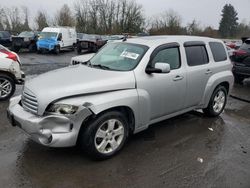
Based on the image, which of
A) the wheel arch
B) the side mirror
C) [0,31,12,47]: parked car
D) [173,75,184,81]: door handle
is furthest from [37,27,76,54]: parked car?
the wheel arch

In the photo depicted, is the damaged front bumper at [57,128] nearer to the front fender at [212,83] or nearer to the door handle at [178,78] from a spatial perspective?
the door handle at [178,78]

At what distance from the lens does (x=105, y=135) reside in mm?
4082

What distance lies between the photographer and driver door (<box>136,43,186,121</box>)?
179 inches

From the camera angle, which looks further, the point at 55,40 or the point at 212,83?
the point at 55,40

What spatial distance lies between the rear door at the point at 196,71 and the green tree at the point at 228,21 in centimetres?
7238

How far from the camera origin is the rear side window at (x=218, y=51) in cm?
592

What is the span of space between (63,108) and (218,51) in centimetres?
382

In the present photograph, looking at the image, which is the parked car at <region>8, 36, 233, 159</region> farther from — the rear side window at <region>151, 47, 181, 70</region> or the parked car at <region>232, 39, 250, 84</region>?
the parked car at <region>232, 39, 250, 84</region>

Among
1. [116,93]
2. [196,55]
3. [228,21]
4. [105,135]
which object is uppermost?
[228,21]

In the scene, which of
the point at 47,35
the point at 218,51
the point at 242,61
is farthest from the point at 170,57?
the point at 47,35

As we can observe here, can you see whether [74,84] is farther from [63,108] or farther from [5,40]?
[5,40]

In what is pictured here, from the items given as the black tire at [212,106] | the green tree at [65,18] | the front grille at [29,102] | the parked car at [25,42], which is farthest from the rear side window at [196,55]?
the green tree at [65,18]

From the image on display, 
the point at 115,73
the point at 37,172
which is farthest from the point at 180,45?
the point at 37,172

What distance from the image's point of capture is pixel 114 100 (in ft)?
13.1
